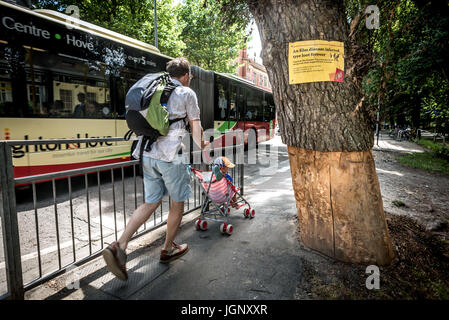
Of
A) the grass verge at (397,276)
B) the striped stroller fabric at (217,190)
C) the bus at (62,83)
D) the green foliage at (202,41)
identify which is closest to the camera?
the grass verge at (397,276)

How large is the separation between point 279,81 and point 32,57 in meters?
5.44

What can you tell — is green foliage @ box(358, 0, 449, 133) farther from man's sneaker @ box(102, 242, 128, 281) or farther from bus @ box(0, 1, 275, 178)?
bus @ box(0, 1, 275, 178)

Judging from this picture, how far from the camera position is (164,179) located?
2.46m

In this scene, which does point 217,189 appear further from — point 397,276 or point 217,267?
point 397,276

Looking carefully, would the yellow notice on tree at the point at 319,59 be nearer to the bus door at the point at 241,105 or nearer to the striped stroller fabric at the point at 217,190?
the striped stroller fabric at the point at 217,190

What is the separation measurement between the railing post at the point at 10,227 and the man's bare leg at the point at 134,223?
0.74 meters

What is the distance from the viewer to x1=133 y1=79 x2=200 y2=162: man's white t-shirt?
239 cm

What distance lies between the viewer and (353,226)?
2.46 meters

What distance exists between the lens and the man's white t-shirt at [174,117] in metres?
2.39

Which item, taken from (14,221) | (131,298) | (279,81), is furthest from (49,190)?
(279,81)

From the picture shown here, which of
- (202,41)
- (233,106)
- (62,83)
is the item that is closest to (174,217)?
(62,83)

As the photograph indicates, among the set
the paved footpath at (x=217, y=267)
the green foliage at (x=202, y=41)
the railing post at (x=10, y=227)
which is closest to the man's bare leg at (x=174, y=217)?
the paved footpath at (x=217, y=267)

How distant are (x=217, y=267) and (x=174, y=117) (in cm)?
144

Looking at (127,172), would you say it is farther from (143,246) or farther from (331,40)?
(331,40)
